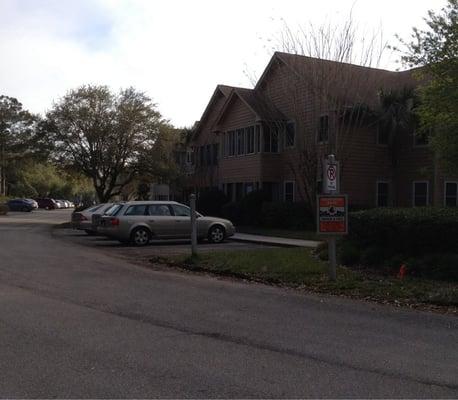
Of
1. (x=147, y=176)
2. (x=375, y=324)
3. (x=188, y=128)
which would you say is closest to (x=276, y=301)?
(x=375, y=324)

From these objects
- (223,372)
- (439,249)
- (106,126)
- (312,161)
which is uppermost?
(106,126)

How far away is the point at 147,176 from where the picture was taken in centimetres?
A: 4066

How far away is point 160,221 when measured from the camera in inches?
796

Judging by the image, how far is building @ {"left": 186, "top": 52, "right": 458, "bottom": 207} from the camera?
23.6 metres

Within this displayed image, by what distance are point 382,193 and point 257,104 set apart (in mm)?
7668

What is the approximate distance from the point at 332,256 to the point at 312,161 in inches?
516

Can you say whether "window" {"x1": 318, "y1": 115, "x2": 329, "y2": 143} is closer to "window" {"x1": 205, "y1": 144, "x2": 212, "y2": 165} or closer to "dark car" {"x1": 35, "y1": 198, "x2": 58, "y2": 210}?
"window" {"x1": 205, "y1": 144, "x2": 212, "y2": 165}

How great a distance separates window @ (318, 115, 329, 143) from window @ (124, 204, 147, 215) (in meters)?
8.28

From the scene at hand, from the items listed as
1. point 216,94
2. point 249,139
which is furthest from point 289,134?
point 216,94

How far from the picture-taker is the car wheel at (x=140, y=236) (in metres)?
20.0

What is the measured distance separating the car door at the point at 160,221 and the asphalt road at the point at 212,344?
9.01m

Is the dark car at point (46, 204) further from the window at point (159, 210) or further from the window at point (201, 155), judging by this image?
the window at point (159, 210)

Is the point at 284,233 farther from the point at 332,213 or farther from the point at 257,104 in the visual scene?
the point at 332,213

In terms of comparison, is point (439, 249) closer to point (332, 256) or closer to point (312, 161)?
point (332, 256)
